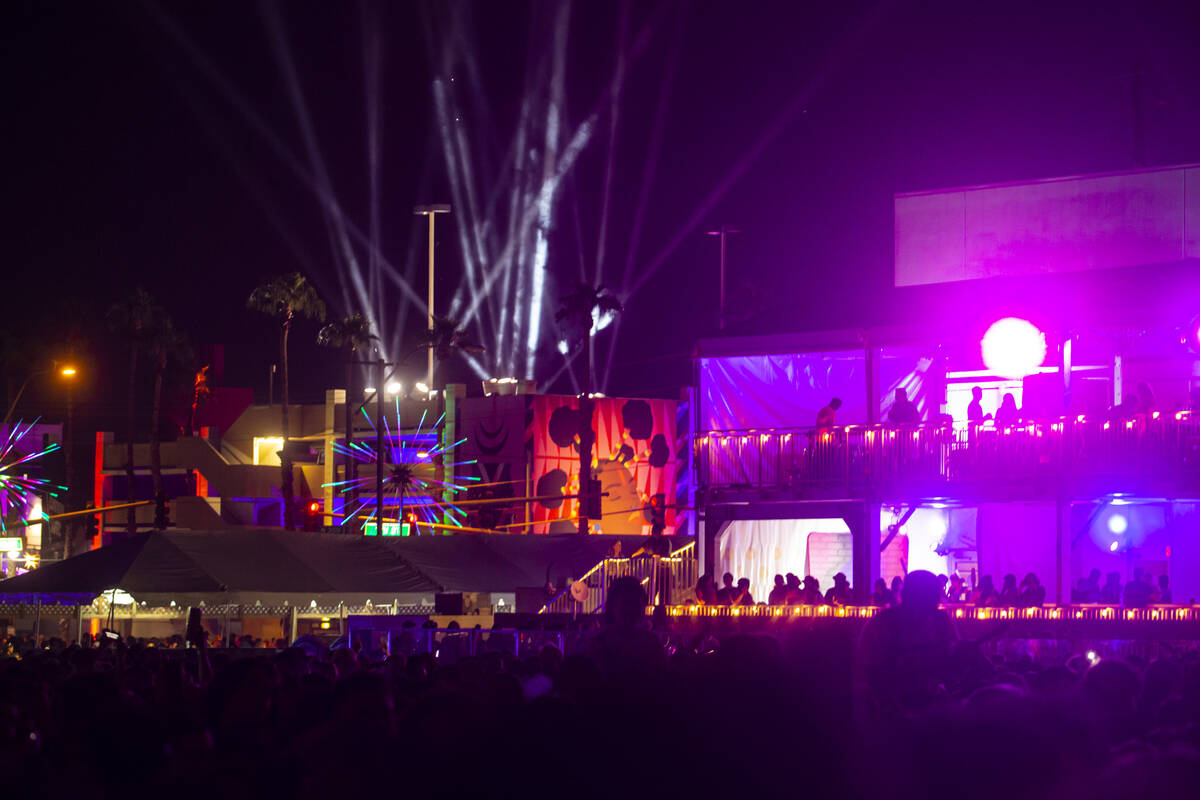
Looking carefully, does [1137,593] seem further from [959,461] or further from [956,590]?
[959,461]

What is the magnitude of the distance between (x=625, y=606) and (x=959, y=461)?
15.1 meters

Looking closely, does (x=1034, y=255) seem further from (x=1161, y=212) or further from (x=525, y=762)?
(x=525, y=762)

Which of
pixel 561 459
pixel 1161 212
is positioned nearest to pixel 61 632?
pixel 561 459

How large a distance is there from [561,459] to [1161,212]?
38.8m

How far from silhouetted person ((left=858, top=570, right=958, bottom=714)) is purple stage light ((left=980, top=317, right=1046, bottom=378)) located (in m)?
16.5

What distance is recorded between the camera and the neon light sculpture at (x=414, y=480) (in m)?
63.0

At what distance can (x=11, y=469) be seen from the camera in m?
75.4

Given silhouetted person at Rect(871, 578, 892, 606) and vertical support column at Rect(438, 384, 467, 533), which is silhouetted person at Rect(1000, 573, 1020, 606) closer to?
silhouetted person at Rect(871, 578, 892, 606)

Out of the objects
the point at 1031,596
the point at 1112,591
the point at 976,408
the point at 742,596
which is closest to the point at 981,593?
the point at 1031,596

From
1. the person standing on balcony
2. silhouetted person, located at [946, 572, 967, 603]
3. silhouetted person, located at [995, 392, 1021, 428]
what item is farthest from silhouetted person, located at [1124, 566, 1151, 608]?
the person standing on balcony

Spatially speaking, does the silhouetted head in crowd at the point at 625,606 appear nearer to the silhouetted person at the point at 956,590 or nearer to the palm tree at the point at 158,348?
the silhouetted person at the point at 956,590

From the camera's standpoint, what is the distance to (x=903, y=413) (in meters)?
23.9

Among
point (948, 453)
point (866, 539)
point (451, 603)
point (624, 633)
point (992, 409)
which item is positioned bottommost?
point (451, 603)

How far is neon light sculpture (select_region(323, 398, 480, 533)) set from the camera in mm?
62969
